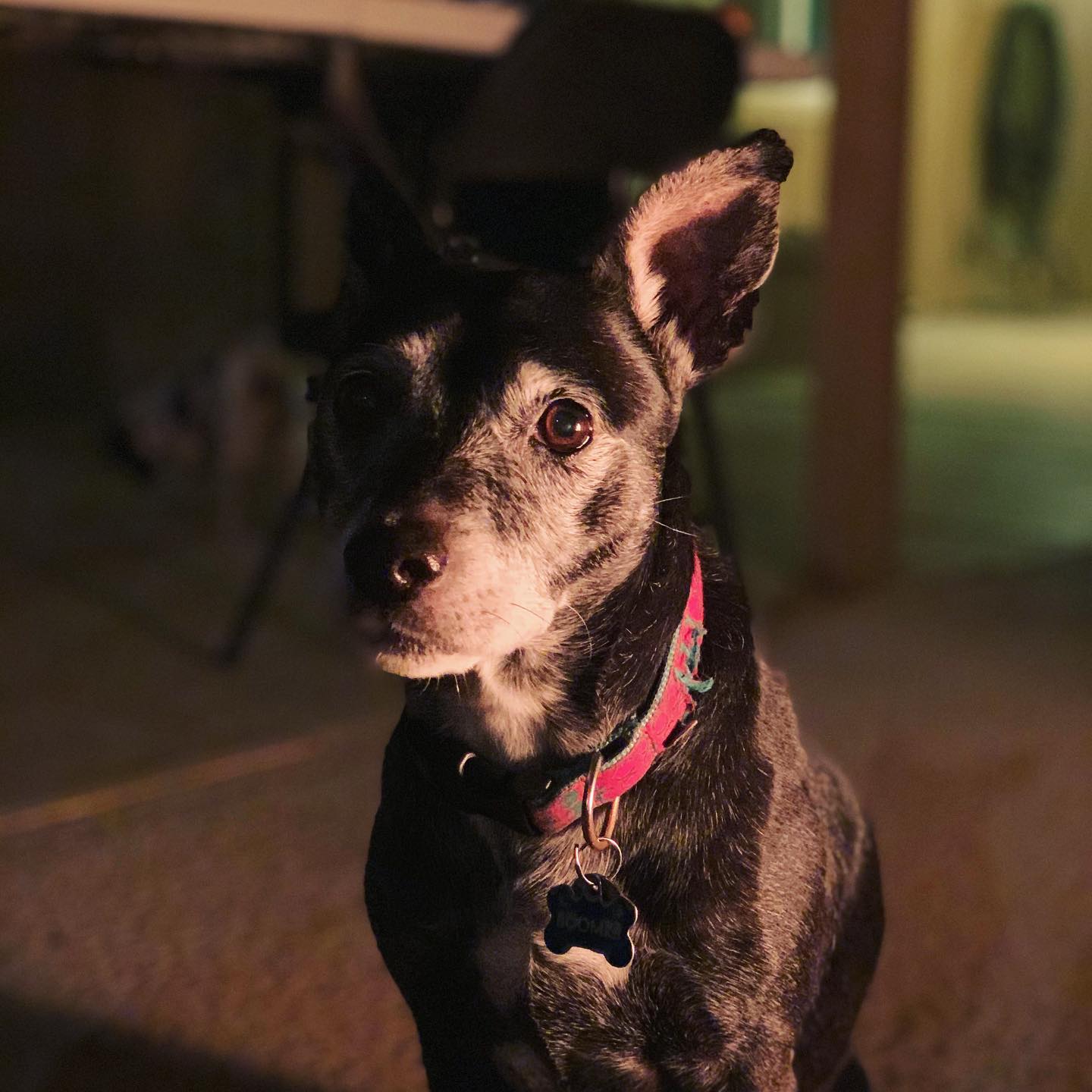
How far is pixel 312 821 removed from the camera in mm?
2730

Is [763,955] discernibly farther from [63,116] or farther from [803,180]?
[803,180]

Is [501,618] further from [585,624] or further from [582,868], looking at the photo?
[582,868]

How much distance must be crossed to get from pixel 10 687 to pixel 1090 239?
572 inches

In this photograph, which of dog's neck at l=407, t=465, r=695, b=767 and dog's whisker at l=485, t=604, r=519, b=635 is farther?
dog's neck at l=407, t=465, r=695, b=767

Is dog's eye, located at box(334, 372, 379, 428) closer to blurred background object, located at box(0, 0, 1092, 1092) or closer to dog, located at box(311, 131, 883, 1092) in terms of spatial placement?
dog, located at box(311, 131, 883, 1092)

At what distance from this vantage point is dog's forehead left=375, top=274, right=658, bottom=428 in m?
1.32

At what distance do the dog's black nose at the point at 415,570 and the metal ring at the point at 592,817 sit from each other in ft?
0.85

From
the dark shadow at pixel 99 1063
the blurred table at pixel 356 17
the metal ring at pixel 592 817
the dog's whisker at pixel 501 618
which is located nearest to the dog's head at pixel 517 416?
the dog's whisker at pixel 501 618

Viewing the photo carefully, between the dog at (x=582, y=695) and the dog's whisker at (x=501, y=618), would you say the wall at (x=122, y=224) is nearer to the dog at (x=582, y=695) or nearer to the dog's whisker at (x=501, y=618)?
the dog at (x=582, y=695)

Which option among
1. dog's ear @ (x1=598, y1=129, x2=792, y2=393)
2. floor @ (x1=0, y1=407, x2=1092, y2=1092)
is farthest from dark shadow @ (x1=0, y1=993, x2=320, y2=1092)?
dog's ear @ (x1=598, y1=129, x2=792, y2=393)

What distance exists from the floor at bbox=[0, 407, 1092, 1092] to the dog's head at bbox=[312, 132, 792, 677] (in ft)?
3.19

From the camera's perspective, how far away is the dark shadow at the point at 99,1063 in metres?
1.92

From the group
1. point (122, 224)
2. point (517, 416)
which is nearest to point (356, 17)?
point (517, 416)

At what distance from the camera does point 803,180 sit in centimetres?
1037
